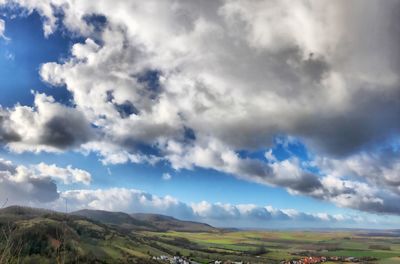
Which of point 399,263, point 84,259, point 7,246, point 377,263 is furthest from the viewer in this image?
point 377,263

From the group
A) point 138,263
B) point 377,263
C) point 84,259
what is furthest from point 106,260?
point 377,263

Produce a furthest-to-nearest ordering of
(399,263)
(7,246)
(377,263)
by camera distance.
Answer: (377,263), (399,263), (7,246)

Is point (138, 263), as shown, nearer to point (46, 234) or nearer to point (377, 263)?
point (46, 234)

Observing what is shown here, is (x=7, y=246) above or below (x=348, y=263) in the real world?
above

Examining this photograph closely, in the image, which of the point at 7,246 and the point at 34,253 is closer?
the point at 7,246

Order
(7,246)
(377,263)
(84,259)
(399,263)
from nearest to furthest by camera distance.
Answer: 1. (7,246)
2. (84,259)
3. (399,263)
4. (377,263)

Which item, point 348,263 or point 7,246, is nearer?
point 7,246

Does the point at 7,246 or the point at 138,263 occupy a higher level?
the point at 7,246

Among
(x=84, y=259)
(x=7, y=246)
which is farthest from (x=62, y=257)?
(x=84, y=259)

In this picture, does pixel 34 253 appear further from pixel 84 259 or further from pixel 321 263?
pixel 321 263
